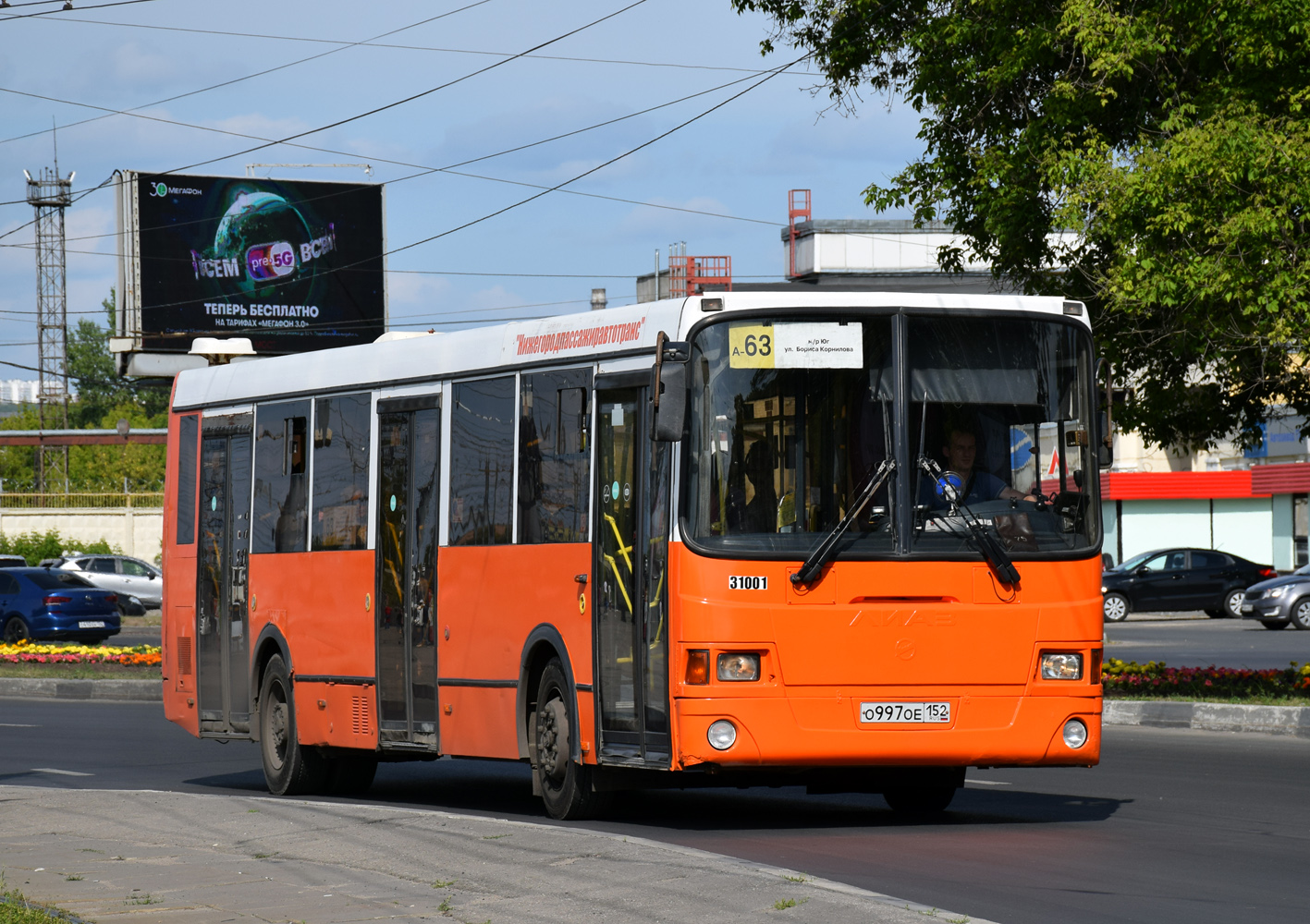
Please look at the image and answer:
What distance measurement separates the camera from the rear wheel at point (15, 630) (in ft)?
118

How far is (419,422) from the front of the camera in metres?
12.9

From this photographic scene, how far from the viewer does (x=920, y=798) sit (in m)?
11.8

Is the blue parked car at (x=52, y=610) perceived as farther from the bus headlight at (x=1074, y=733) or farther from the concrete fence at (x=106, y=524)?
the concrete fence at (x=106, y=524)

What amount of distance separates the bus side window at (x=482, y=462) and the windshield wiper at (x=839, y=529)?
8.33ft

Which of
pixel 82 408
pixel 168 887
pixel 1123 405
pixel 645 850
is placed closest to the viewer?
pixel 168 887

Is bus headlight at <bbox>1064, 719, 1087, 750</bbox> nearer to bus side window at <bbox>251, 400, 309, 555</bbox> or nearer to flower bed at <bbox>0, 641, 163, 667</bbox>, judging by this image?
bus side window at <bbox>251, 400, 309, 555</bbox>

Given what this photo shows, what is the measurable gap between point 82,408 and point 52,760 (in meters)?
115

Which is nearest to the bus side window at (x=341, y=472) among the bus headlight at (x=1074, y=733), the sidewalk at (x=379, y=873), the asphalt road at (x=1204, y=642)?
the sidewalk at (x=379, y=873)

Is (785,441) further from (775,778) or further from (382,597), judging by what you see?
(382,597)

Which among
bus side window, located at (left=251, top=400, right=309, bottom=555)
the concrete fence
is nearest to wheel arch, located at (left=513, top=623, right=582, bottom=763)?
bus side window, located at (left=251, top=400, right=309, bottom=555)

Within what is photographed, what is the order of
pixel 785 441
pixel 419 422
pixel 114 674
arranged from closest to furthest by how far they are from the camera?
pixel 785 441
pixel 419 422
pixel 114 674

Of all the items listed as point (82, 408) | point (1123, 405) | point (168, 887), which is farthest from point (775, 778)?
point (82, 408)

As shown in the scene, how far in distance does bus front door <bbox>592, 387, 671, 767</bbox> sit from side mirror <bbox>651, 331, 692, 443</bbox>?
443 mm

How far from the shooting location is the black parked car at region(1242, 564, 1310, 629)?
3691 cm
